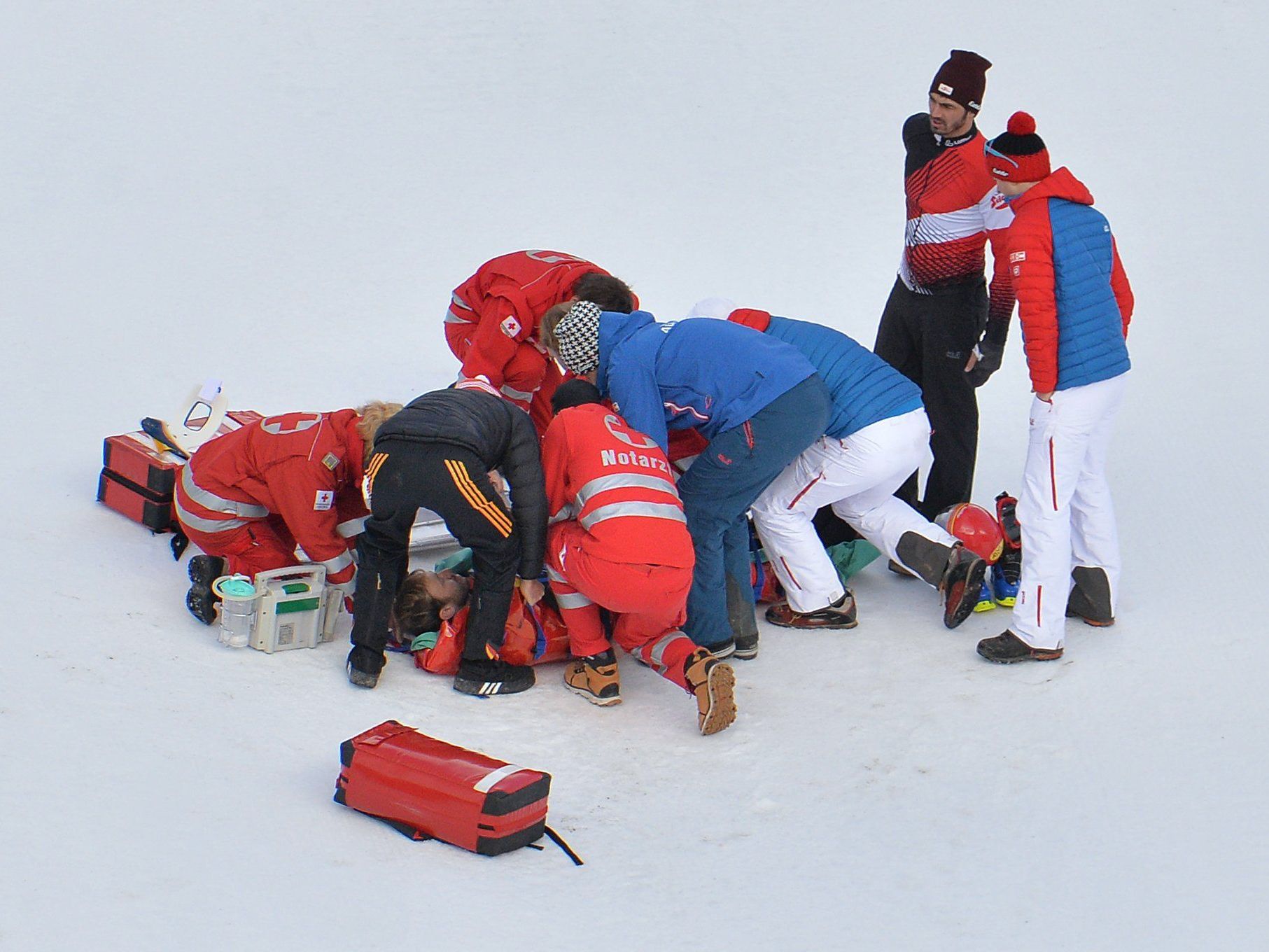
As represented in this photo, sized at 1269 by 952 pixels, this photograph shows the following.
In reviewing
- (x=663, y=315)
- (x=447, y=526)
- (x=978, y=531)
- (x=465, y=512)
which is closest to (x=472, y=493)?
(x=465, y=512)

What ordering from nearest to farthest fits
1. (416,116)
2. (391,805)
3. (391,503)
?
(391,805) → (391,503) → (416,116)

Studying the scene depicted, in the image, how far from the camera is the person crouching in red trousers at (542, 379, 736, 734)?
3537mm

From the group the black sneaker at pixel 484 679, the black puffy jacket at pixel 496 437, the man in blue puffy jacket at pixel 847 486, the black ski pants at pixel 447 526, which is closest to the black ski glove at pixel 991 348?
the man in blue puffy jacket at pixel 847 486

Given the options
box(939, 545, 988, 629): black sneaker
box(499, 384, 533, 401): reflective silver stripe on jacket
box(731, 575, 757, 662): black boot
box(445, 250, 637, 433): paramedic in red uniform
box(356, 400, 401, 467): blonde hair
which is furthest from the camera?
box(499, 384, 533, 401): reflective silver stripe on jacket

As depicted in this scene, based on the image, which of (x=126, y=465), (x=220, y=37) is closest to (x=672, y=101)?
(x=220, y=37)

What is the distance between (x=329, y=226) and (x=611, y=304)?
3.40m

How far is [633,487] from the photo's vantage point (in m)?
3.60

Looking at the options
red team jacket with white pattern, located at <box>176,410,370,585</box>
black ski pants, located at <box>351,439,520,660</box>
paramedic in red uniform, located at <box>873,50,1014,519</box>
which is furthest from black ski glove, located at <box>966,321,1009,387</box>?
red team jacket with white pattern, located at <box>176,410,370,585</box>

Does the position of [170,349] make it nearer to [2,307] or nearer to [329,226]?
[2,307]

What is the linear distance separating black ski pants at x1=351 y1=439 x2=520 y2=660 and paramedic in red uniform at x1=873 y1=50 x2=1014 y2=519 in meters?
1.76

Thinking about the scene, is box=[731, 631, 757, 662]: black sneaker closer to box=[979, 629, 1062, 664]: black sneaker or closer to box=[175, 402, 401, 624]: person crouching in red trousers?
box=[979, 629, 1062, 664]: black sneaker

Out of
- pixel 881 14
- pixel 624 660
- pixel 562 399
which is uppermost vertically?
pixel 881 14

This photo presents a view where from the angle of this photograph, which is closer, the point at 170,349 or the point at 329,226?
the point at 170,349

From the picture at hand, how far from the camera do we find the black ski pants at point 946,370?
4.66 meters
